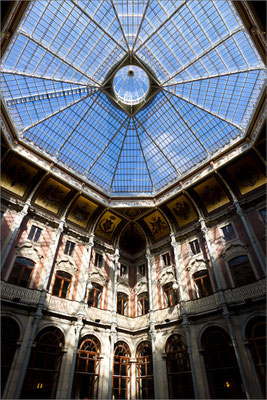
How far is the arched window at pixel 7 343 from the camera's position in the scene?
14648mm

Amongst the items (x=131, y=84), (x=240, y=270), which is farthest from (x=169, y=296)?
(x=131, y=84)

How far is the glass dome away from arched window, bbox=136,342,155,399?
81.0 feet

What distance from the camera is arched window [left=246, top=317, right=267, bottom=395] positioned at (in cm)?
1440

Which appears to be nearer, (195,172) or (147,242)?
(195,172)

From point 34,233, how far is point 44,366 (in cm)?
1018

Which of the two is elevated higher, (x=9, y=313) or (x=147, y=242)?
(x=147, y=242)

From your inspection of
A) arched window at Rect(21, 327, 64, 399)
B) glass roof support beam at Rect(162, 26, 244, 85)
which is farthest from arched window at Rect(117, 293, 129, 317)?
glass roof support beam at Rect(162, 26, 244, 85)

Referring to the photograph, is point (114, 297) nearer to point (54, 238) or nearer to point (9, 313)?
point (54, 238)

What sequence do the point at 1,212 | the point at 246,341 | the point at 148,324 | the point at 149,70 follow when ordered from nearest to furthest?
the point at 246,341, the point at 1,212, the point at 148,324, the point at 149,70

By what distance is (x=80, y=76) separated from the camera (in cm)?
2200

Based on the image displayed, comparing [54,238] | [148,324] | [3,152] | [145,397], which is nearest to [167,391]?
[145,397]

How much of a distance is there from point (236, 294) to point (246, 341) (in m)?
3.02

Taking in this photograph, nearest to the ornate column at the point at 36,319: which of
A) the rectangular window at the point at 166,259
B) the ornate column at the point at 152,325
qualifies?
the ornate column at the point at 152,325

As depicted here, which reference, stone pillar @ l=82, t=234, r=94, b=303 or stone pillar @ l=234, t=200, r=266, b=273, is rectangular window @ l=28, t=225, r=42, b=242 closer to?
stone pillar @ l=82, t=234, r=94, b=303
